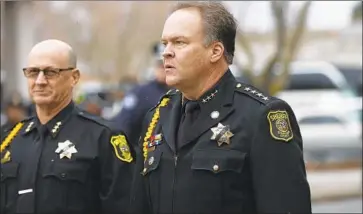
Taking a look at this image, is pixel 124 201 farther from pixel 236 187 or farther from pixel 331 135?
pixel 331 135

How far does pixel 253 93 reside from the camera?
133 inches

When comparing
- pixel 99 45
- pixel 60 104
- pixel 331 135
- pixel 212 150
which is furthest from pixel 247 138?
pixel 99 45

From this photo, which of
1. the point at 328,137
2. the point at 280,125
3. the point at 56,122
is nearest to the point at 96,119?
the point at 56,122

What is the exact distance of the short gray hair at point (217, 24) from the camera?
3342 mm

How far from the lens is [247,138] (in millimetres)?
3225

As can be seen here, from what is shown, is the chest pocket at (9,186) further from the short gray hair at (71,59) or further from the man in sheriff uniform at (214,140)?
the man in sheriff uniform at (214,140)

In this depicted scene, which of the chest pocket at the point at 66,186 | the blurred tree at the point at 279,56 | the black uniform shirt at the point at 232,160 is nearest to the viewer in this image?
the black uniform shirt at the point at 232,160

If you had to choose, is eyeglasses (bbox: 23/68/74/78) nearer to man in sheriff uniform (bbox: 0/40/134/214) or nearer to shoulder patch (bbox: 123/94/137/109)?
man in sheriff uniform (bbox: 0/40/134/214)

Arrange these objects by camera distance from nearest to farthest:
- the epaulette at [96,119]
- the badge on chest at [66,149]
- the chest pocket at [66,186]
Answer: the chest pocket at [66,186] < the badge on chest at [66,149] < the epaulette at [96,119]

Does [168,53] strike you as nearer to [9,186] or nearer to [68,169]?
[68,169]

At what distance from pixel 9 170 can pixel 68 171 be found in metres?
0.35

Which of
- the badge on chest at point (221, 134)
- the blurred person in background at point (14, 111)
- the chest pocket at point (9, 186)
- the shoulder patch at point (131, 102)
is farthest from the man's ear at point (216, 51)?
the blurred person in background at point (14, 111)

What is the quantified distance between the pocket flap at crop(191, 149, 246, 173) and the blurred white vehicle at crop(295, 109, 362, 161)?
10315mm

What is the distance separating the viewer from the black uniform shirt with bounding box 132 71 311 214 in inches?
124
